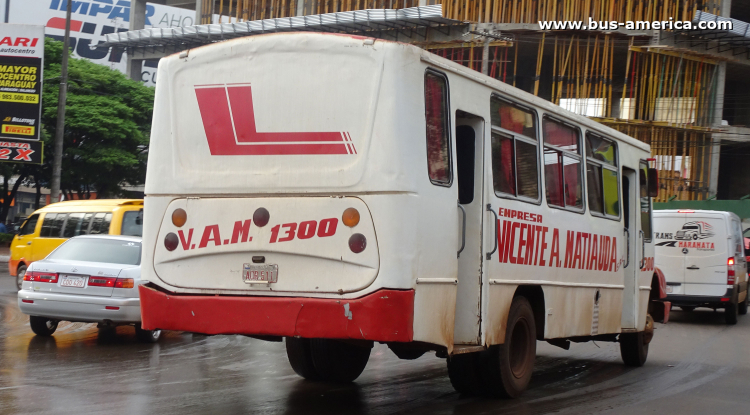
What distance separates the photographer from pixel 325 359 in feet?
29.1

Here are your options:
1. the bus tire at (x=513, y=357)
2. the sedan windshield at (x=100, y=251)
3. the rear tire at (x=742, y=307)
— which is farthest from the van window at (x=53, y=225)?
the rear tire at (x=742, y=307)

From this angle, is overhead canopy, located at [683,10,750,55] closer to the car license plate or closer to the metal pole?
the metal pole

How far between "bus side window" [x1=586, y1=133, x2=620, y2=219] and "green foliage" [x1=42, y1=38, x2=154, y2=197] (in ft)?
116

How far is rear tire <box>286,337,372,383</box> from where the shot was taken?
888cm

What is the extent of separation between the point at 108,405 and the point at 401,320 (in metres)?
2.81

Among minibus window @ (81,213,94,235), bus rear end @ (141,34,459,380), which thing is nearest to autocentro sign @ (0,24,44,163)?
minibus window @ (81,213,94,235)

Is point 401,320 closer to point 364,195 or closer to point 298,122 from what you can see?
point 364,195

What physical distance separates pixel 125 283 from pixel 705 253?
40.7ft

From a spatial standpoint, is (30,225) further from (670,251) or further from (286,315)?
(286,315)

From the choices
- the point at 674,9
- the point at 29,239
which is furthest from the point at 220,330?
the point at 674,9

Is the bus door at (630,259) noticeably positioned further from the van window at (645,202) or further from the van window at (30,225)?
the van window at (30,225)

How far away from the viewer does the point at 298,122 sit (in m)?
6.59

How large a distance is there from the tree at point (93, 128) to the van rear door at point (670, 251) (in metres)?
30.4

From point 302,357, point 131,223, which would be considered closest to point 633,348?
point 302,357
